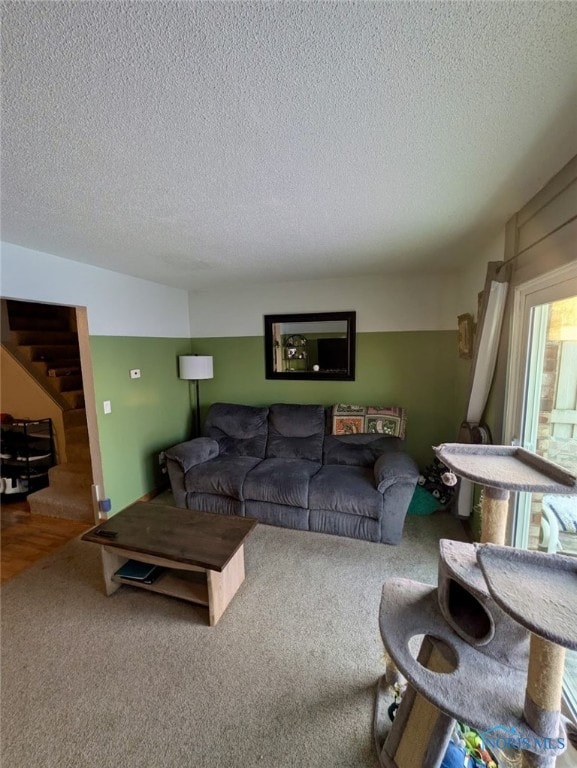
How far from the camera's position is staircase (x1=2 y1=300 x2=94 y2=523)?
122 inches

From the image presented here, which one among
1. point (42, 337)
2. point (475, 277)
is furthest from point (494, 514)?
point (42, 337)

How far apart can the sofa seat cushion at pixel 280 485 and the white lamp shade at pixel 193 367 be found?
1.42 m

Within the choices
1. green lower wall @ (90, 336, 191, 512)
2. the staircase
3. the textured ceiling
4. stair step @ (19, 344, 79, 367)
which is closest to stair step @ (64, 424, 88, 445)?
the staircase

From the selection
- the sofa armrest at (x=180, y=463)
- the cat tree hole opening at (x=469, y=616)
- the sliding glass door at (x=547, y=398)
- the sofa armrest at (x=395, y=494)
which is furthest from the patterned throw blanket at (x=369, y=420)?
the cat tree hole opening at (x=469, y=616)

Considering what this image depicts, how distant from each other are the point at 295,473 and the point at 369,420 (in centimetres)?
98

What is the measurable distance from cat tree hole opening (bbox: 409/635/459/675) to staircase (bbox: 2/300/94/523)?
9.78 feet

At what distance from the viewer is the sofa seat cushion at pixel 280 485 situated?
270 cm

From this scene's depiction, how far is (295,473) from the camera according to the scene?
285 centimetres

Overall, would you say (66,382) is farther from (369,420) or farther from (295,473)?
(369,420)

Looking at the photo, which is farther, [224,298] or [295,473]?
[224,298]

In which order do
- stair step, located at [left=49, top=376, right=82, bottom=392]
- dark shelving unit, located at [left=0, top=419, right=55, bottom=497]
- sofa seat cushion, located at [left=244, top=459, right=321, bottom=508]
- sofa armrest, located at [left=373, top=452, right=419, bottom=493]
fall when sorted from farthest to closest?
stair step, located at [left=49, top=376, right=82, bottom=392] < dark shelving unit, located at [left=0, top=419, right=55, bottom=497] < sofa seat cushion, located at [left=244, top=459, right=321, bottom=508] < sofa armrest, located at [left=373, top=452, right=419, bottom=493]

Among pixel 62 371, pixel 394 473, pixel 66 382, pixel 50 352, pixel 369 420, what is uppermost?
pixel 50 352

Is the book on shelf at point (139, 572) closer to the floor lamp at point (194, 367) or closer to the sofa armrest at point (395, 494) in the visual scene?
the sofa armrest at point (395, 494)

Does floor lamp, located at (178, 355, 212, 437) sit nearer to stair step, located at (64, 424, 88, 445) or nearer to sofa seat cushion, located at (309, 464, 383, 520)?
stair step, located at (64, 424, 88, 445)
